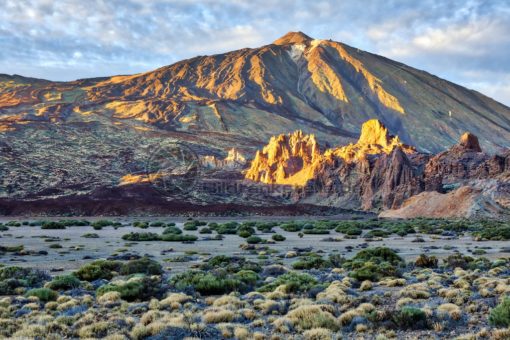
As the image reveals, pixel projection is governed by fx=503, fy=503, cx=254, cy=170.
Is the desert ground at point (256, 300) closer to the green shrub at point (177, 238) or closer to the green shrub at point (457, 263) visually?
the green shrub at point (457, 263)

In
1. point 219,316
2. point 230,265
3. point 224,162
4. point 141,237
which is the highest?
point 224,162

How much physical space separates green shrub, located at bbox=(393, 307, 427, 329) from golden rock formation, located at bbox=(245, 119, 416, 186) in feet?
374

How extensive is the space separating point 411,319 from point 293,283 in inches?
233

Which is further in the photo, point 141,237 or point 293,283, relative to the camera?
point 141,237

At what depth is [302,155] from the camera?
460ft

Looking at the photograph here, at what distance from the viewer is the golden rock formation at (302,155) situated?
130 m

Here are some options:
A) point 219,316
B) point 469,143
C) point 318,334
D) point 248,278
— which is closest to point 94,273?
point 248,278

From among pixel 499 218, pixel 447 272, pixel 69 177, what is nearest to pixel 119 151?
pixel 69 177

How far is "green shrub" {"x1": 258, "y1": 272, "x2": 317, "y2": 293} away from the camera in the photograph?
55.4ft

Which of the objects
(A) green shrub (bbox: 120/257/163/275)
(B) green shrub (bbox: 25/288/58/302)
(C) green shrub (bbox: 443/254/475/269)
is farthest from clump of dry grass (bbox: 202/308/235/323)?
(C) green shrub (bbox: 443/254/475/269)

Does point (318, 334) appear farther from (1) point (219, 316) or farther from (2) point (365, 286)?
(2) point (365, 286)

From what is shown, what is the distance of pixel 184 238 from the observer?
137 ft

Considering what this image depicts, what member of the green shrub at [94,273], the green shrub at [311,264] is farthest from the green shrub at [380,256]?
the green shrub at [94,273]

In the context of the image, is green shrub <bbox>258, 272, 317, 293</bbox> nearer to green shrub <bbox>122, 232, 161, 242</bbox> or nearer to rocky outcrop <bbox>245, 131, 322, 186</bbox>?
green shrub <bbox>122, 232, 161, 242</bbox>
